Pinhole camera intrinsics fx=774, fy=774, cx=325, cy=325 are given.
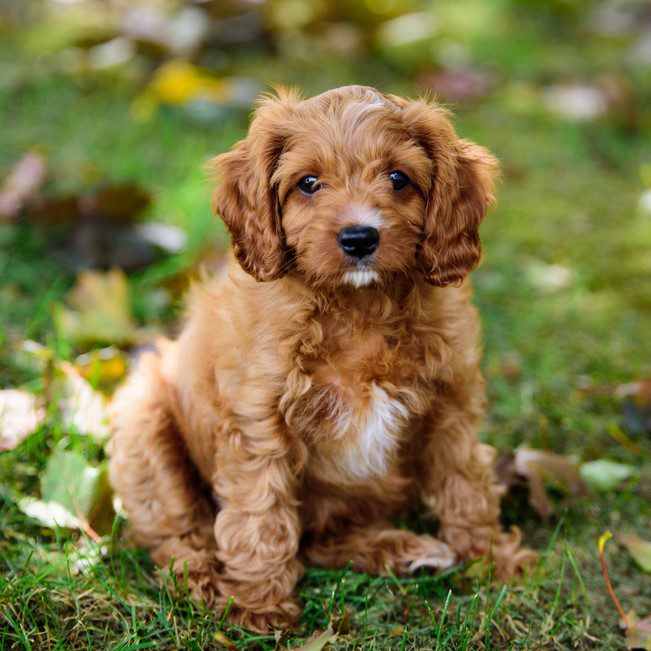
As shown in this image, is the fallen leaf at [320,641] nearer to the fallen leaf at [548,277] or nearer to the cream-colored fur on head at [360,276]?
the cream-colored fur on head at [360,276]

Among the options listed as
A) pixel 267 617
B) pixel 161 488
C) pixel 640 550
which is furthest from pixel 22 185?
pixel 640 550

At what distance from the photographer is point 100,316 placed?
4285 mm

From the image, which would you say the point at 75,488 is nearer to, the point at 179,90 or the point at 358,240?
the point at 358,240

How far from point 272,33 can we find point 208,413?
5538 millimetres

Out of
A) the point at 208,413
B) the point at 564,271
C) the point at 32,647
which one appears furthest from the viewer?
the point at 564,271

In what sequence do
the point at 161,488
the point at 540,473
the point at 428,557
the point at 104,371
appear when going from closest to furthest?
the point at 428,557
the point at 161,488
the point at 540,473
the point at 104,371

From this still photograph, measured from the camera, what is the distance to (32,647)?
2.60 m

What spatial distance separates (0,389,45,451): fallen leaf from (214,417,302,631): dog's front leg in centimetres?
109

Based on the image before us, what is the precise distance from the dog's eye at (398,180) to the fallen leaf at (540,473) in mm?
1431

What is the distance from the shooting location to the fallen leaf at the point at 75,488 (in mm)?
3172

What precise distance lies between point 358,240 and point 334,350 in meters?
0.46

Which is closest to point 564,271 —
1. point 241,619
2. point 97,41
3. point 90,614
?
point 241,619

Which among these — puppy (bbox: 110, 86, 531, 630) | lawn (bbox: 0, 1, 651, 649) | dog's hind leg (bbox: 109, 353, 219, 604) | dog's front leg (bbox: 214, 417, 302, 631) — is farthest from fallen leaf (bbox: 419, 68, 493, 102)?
dog's front leg (bbox: 214, 417, 302, 631)

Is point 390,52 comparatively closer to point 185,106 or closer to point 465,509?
point 185,106
